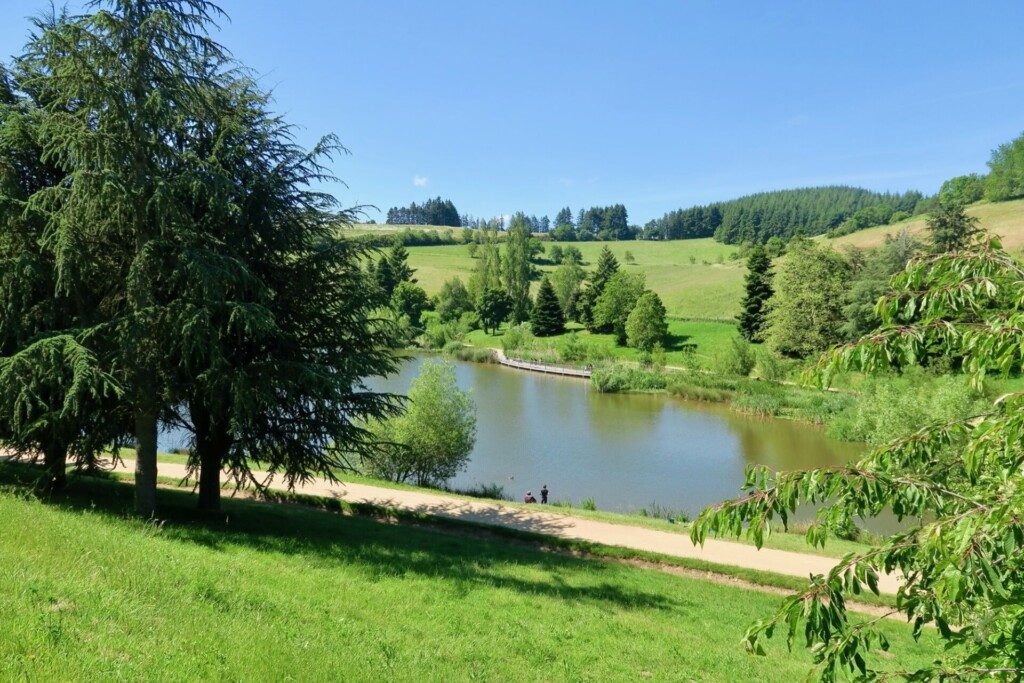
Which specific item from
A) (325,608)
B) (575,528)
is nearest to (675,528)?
(575,528)

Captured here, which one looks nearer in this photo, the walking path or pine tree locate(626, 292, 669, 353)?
the walking path

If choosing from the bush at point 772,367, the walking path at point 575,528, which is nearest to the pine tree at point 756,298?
the bush at point 772,367

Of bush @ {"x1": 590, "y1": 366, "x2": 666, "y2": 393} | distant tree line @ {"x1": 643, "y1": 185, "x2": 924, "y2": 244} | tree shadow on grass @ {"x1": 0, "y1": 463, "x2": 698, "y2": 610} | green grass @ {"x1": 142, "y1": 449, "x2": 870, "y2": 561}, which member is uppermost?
distant tree line @ {"x1": 643, "y1": 185, "x2": 924, "y2": 244}

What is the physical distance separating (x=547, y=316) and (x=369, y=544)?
56.5m

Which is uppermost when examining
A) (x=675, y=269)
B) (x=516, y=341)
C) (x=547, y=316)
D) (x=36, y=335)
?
(x=675, y=269)

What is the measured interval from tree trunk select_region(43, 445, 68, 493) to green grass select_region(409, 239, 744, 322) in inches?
2334

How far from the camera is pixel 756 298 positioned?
53.9 metres

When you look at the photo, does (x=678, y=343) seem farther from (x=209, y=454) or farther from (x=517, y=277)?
(x=209, y=454)

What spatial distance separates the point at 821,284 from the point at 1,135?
166 ft

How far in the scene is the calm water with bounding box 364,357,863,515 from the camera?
879 inches

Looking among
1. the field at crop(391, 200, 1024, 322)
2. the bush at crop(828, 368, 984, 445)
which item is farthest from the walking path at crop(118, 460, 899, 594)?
the field at crop(391, 200, 1024, 322)

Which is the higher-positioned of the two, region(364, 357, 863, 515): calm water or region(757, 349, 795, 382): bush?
region(757, 349, 795, 382): bush

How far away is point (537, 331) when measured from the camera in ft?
217

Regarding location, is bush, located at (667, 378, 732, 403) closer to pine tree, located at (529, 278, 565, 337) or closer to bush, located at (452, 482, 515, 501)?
pine tree, located at (529, 278, 565, 337)
